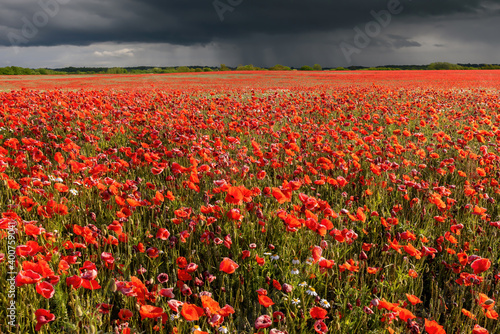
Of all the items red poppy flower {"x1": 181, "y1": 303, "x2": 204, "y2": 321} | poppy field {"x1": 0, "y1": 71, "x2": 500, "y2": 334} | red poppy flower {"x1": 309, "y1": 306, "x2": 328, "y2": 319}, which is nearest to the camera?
red poppy flower {"x1": 181, "y1": 303, "x2": 204, "y2": 321}

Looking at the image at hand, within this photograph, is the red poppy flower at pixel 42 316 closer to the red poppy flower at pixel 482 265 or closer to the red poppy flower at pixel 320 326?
the red poppy flower at pixel 320 326

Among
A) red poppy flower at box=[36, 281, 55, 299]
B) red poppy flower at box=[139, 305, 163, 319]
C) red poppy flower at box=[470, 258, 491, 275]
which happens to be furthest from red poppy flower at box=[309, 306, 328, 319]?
red poppy flower at box=[36, 281, 55, 299]

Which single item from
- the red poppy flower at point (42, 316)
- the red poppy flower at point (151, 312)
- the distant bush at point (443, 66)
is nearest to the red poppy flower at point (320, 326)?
the red poppy flower at point (151, 312)

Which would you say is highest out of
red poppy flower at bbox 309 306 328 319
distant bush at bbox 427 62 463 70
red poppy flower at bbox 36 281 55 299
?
distant bush at bbox 427 62 463 70

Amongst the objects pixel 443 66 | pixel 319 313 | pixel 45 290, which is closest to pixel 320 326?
pixel 319 313

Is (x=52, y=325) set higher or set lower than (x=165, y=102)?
lower

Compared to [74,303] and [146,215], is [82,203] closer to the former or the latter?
[146,215]

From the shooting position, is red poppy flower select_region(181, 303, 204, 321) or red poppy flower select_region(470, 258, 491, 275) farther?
red poppy flower select_region(470, 258, 491, 275)

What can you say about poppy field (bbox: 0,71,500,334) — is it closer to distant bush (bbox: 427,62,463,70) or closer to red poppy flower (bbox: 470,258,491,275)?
red poppy flower (bbox: 470,258,491,275)

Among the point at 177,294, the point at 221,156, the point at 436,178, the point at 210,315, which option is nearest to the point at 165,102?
the point at 221,156

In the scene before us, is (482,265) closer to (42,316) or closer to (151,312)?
(151,312)

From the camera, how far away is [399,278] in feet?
8.08

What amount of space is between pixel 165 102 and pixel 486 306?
923cm

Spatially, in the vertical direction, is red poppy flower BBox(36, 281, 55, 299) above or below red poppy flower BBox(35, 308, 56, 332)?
above
